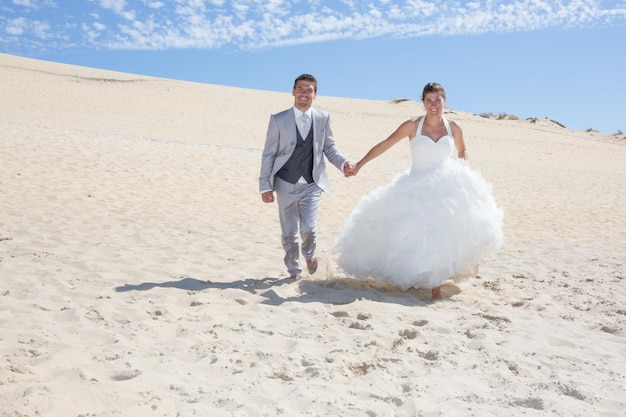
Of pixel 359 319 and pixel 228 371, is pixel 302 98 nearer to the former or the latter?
pixel 359 319

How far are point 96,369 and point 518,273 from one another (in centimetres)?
531

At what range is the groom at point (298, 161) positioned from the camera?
602 centimetres

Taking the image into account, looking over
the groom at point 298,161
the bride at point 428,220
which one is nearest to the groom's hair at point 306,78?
the groom at point 298,161

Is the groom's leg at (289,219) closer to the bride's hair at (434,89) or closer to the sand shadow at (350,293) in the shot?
the sand shadow at (350,293)

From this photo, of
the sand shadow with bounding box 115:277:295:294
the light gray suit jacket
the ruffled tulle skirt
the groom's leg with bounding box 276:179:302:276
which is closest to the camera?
the ruffled tulle skirt

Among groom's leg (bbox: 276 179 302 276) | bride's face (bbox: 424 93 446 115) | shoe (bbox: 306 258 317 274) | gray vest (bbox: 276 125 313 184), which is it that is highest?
bride's face (bbox: 424 93 446 115)

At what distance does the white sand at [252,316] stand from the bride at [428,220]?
329 mm

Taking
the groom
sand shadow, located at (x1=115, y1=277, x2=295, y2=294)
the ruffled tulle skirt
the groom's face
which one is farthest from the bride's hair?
sand shadow, located at (x1=115, y1=277, x2=295, y2=294)

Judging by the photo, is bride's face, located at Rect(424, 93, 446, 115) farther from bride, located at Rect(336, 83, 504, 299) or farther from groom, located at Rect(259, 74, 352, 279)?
groom, located at Rect(259, 74, 352, 279)

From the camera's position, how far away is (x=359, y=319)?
505 cm

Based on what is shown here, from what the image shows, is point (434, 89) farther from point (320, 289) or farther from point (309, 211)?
point (320, 289)

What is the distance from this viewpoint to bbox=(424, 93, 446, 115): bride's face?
231 inches

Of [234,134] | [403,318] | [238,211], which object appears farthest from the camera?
[234,134]

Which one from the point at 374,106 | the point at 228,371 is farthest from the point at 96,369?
the point at 374,106
